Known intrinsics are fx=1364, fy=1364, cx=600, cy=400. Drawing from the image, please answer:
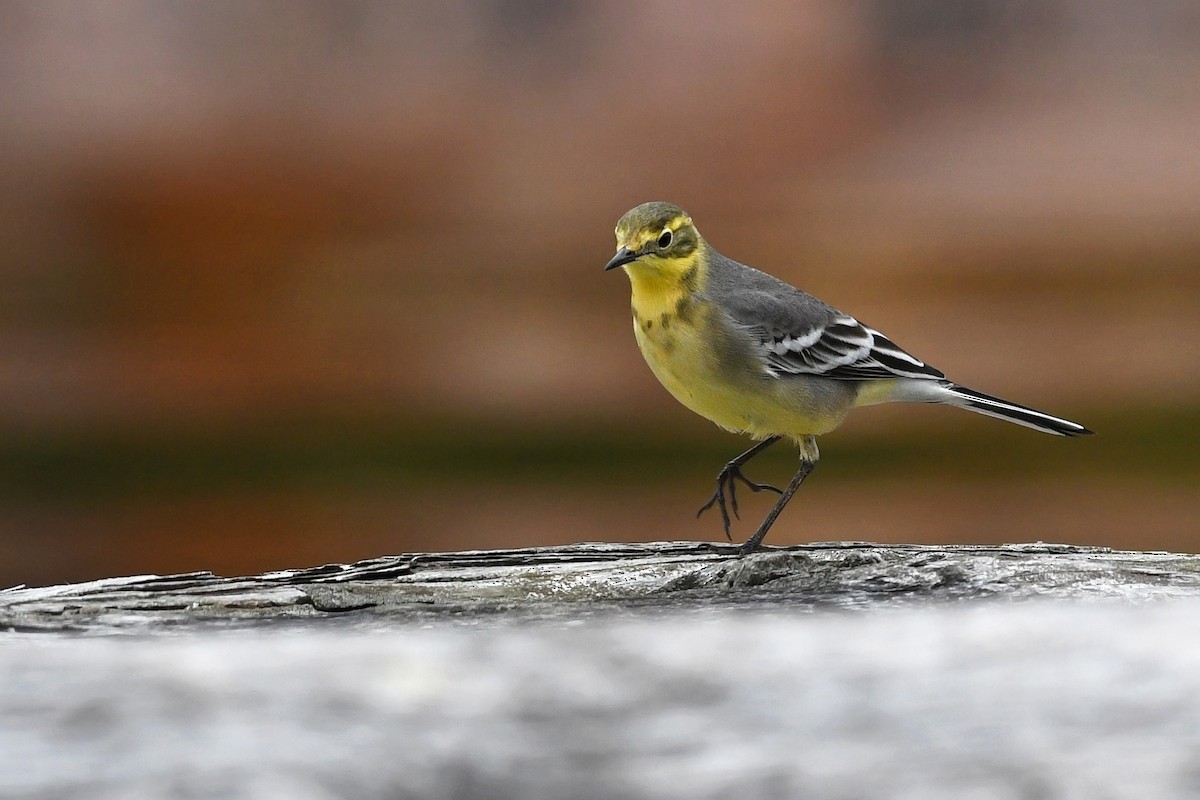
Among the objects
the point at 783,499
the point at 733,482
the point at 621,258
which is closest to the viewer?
the point at 621,258

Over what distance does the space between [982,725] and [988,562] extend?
0.89 metres

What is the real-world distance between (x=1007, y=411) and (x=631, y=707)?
8.92 ft

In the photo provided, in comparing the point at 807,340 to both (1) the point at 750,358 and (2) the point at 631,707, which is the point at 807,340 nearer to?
(1) the point at 750,358

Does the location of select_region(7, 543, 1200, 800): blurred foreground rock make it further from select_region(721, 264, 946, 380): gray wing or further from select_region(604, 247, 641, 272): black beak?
select_region(721, 264, 946, 380): gray wing

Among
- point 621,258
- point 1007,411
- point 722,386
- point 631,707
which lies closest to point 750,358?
point 722,386

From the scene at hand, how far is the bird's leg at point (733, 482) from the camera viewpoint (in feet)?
12.9

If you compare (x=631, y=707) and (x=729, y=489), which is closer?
(x=631, y=707)

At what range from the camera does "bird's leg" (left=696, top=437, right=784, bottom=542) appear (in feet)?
12.9

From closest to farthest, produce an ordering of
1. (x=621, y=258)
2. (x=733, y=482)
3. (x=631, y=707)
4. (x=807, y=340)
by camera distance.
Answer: (x=631, y=707) → (x=621, y=258) → (x=807, y=340) → (x=733, y=482)

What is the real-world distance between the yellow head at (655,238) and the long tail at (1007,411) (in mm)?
828

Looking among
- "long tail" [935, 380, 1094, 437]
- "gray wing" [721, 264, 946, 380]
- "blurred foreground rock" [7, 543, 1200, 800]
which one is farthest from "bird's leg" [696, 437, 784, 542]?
"blurred foreground rock" [7, 543, 1200, 800]

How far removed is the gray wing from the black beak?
0.37 m

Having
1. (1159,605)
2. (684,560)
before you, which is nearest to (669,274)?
(684,560)

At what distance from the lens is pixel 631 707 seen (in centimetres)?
120
